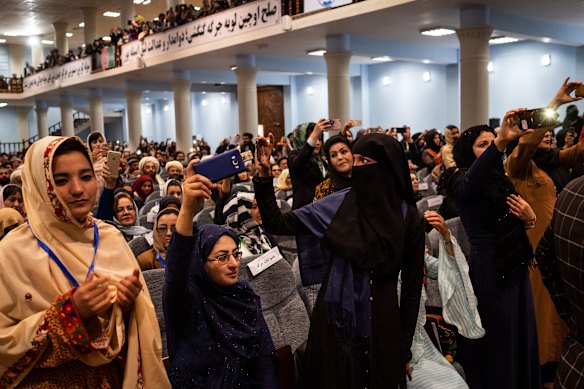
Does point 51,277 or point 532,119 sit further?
point 532,119

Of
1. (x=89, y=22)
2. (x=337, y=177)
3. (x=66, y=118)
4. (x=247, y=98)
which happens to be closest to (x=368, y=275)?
(x=337, y=177)

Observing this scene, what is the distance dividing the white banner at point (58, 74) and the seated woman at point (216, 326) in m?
19.8

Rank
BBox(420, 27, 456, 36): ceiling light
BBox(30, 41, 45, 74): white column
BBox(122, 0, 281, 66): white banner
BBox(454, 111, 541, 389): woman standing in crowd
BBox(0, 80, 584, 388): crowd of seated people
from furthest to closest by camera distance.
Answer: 1. BBox(30, 41, 45, 74): white column
2. BBox(122, 0, 281, 66): white banner
3. BBox(420, 27, 456, 36): ceiling light
4. BBox(454, 111, 541, 389): woman standing in crowd
5. BBox(0, 80, 584, 388): crowd of seated people

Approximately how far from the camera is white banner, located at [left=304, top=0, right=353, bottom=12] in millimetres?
10156

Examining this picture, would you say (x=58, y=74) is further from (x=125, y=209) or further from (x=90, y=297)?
(x=90, y=297)

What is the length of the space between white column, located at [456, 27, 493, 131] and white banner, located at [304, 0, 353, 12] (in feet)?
6.93

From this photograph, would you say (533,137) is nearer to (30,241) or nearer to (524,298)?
(524,298)

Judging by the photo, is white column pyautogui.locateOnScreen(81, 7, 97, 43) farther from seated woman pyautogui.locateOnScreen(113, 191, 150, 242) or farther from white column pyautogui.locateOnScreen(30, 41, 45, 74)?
seated woman pyautogui.locateOnScreen(113, 191, 150, 242)

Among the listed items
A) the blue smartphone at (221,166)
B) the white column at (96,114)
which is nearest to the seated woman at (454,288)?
the blue smartphone at (221,166)

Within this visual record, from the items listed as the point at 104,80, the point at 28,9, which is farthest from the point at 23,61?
the point at 104,80

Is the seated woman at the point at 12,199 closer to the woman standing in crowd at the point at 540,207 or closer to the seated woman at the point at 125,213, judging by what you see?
the seated woman at the point at 125,213

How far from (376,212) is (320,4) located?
9108 millimetres

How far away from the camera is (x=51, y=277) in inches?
64.1

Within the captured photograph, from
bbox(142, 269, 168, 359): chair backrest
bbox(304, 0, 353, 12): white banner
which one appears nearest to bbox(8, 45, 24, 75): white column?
bbox(304, 0, 353, 12): white banner
